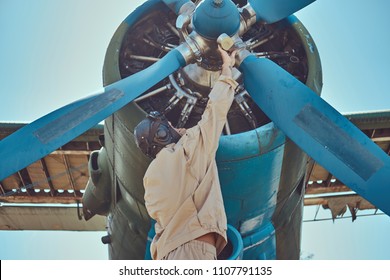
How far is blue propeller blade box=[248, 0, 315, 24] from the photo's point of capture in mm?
7621

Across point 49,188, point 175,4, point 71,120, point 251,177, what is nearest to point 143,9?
point 175,4

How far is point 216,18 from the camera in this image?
23.0 feet

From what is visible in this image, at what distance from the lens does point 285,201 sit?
792 centimetres

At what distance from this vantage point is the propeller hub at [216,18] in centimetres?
698

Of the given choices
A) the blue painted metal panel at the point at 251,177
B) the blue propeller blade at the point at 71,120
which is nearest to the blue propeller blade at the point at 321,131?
the blue painted metal panel at the point at 251,177

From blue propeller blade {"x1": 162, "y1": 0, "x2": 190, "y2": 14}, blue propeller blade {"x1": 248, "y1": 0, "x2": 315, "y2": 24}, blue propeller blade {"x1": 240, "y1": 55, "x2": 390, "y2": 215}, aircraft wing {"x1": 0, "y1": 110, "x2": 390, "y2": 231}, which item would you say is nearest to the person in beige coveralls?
blue propeller blade {"x1": 240, "y1": 55, "x2": 390, "y2": 215}

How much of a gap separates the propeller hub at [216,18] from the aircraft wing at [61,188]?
4.54m

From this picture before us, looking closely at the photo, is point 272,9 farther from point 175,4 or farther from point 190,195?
point 190,195

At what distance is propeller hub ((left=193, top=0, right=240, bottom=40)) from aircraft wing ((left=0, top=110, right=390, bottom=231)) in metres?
4.54

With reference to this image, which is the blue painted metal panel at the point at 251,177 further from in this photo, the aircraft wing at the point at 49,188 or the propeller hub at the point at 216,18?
the aircraft wing at the point at 49,188

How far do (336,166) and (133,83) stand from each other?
2345mm
